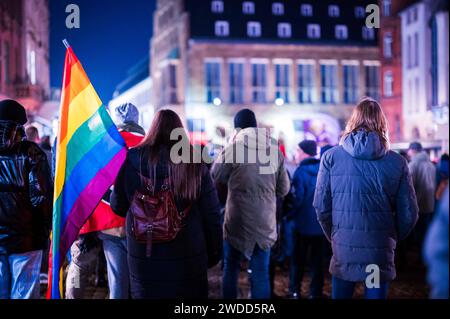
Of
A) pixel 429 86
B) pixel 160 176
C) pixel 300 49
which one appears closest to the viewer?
pixel 160 176

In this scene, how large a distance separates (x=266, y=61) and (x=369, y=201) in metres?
→ 49.0

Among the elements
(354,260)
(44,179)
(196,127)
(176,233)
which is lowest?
(354,260)

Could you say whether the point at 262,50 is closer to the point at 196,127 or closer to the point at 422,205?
the point at 196,127

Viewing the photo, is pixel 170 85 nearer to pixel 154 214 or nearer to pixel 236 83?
pixel 236 83

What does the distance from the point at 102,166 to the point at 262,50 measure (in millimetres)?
48897

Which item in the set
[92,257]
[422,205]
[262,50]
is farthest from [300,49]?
[92,257]

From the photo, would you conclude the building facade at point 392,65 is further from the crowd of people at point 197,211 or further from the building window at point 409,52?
the crowd of people at point 197,211

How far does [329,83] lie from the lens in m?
54.5

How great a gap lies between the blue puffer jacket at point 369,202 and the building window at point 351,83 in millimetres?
51421

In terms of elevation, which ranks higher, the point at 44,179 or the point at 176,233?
the point at 44,179

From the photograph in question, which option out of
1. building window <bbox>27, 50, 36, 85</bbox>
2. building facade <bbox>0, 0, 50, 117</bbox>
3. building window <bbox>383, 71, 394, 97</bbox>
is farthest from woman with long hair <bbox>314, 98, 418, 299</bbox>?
building window <bbox>383, 71, 394, 97</bbox>

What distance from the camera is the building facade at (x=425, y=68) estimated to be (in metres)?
36.8

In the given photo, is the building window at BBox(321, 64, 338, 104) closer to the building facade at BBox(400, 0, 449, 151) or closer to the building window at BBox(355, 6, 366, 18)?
the building window at BBox(355, 6, 366, 18)
